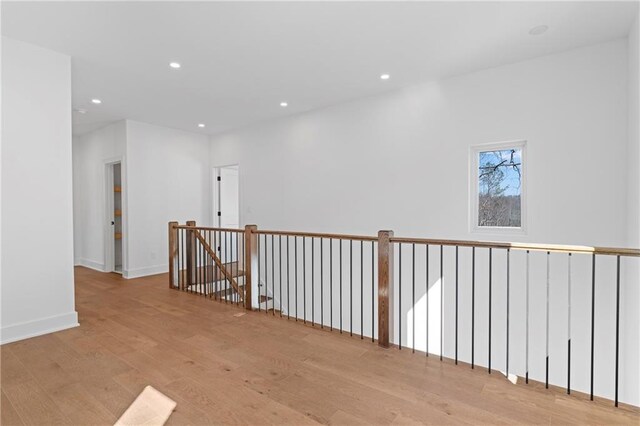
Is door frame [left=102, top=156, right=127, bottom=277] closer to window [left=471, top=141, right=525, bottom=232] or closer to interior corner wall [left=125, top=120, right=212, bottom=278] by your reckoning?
interior corner wall [left=125, top=120, right=212, bottom=278]

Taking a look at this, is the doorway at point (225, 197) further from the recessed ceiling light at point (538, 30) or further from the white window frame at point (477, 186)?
the recessed ceiling light at point (538, 30)

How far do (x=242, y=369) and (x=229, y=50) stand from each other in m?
2.95

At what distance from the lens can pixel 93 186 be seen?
6.62 meters

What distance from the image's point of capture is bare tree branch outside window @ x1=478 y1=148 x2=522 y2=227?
373 cm

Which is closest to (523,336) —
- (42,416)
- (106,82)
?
(42,416)

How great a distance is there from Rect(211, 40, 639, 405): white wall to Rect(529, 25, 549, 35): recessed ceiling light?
1.88 feet

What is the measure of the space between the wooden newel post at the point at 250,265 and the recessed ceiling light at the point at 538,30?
3.38 m

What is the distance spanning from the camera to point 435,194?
4.12 metres

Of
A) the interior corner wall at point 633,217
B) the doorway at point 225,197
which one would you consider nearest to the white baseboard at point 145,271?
Answer: the doorway at point 225,197

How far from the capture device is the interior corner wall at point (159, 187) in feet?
19.2

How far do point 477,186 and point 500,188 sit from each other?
0.24m

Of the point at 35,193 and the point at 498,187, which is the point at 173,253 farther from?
the point at 498,187

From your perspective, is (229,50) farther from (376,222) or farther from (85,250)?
(85,250)

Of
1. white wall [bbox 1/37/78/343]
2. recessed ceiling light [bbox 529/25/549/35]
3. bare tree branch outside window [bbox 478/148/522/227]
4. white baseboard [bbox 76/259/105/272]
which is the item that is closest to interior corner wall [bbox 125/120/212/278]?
white baseboard [bbox 76/259/105/272]
